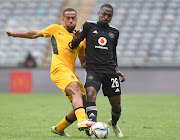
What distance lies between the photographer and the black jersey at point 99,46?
6.96 m

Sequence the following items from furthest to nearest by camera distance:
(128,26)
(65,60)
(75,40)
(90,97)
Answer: (128,26) < (65,60) < (75,40) < (90,97)

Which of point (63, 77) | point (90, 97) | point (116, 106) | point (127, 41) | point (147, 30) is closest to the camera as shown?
point (90, 97)

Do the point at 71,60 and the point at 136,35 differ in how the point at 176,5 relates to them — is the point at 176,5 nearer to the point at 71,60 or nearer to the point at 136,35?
the point at 136,35

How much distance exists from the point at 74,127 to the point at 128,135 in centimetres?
179

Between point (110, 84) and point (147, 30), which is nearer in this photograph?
point (110, 84)

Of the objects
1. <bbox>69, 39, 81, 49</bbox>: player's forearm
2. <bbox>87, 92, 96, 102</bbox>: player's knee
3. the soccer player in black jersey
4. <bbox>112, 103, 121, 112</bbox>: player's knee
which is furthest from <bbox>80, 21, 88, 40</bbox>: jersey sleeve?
<bbox>112, 103, 121, 112</bbox>: player's knee

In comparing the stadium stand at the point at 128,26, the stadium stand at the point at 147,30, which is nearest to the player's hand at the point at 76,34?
the stadium stand at the point at 147,30

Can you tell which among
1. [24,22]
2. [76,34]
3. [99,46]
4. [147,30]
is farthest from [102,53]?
[24,22]

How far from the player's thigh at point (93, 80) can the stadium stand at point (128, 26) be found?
16838 millimetres

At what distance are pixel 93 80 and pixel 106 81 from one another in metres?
0.29

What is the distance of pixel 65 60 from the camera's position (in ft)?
23.1

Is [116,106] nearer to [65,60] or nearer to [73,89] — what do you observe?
[73,89]

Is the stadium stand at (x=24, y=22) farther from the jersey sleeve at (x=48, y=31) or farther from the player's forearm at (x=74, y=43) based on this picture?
the player's forearm at (x=74, y=43)

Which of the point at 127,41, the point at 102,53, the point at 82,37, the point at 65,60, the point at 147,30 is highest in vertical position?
the point at 82,37
